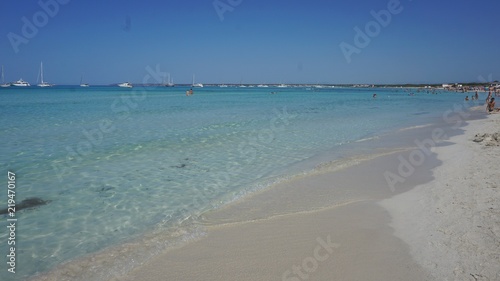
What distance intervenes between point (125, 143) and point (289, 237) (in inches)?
422

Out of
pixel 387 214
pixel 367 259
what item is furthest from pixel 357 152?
pixel 367 259

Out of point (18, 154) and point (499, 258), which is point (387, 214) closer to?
point (499, 258)

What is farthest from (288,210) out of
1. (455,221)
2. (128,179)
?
(128,179)

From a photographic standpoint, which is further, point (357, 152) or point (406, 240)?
point (357, 152)

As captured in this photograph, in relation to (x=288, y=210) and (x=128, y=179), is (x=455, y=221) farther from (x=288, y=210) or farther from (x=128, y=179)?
(x=128, y=179)

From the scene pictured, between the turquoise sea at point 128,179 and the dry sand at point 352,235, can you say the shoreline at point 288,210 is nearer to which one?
the dry sand at point 352,235

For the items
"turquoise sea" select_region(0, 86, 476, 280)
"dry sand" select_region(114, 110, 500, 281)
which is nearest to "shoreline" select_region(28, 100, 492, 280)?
"dry sand" select_region(114, 110, 500, 281)

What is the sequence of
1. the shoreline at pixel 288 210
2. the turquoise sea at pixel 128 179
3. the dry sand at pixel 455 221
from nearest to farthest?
the dry sand at pixel 455 221
the shoreline at pixel 288 210
the turquoise sea at pixel 128 179

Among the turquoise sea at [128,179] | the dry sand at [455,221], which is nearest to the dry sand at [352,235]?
the dry sand at [455,221]

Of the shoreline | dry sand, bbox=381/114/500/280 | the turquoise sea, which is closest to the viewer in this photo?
dry sand, bbox=381/114/500/280

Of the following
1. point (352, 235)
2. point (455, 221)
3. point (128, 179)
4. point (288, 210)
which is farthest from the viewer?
point (128, 179)

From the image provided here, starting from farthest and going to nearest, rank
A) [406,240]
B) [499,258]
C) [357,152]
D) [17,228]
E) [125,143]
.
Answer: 1. [125,143]
2. [357,152]
3. [17,228]
4. [406,240]
5. [499,258]

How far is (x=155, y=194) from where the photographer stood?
759 cm

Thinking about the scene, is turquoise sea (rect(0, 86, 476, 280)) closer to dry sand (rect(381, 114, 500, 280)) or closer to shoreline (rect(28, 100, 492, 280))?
shoreline (rect(28, 100, 492, 280))
